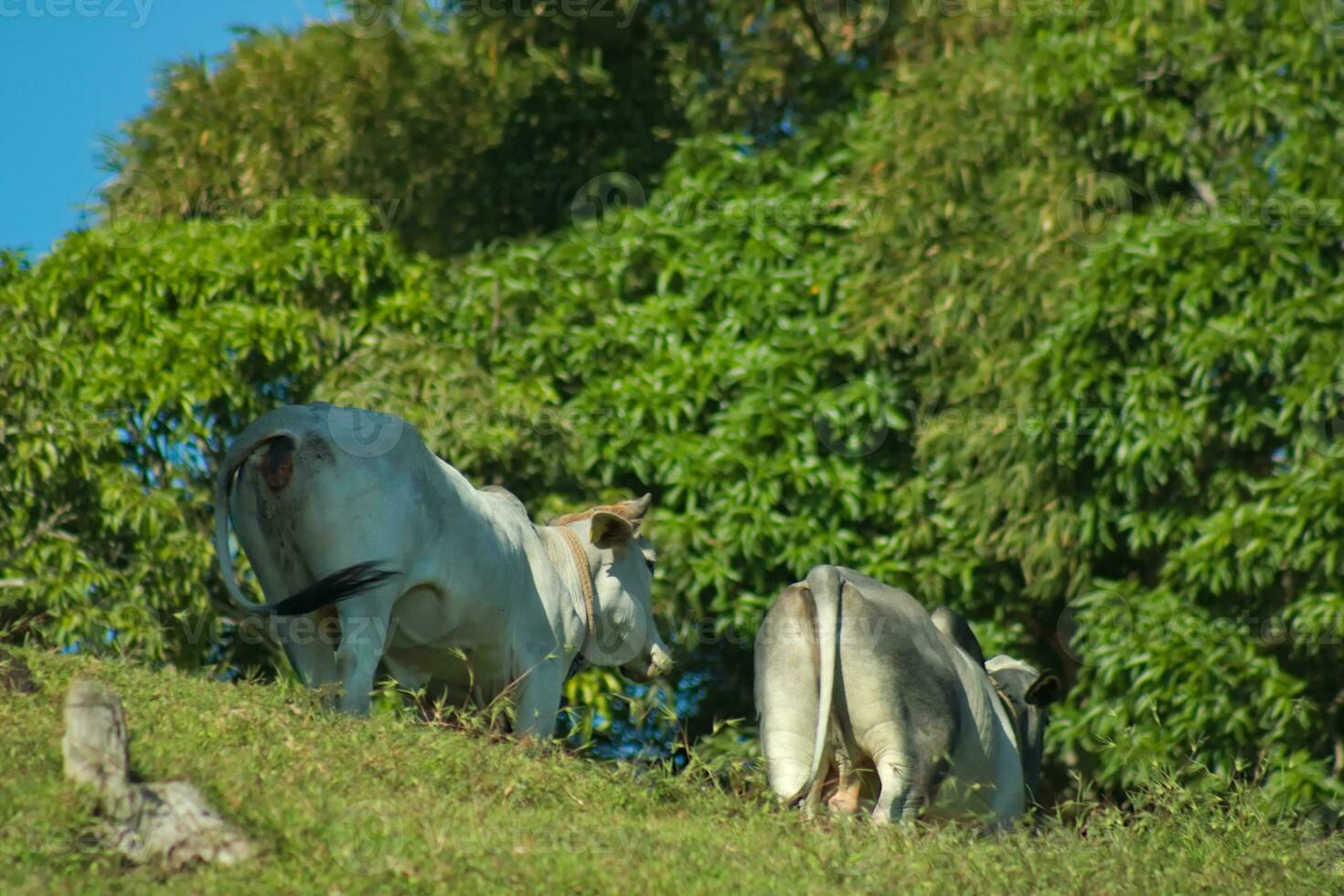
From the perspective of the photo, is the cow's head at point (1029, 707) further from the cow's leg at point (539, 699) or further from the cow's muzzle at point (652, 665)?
the cow's leg at point (539, 699)

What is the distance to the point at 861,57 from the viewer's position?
15.2 m

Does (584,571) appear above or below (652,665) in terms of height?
above

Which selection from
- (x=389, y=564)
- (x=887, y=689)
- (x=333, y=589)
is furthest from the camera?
(x=887, y=689)

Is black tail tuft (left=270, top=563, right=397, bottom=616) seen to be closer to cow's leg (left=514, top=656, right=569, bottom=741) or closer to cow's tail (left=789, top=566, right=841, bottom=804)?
cow's leg (left=514, top=656, right=569, bottom=741)

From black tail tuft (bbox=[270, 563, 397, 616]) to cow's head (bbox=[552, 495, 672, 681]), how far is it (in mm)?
1678

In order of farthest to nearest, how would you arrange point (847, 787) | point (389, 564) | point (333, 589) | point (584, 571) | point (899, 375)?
1. point (899, 375)
2. point (584, 571)
3. point (847, 787)
4. point (389, 564)
5. point (333, 589)

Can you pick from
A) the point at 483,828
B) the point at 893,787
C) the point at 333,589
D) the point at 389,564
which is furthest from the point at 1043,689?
the point at 483,828

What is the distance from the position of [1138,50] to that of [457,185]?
18.5 ft

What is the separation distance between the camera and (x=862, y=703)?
7574 mm

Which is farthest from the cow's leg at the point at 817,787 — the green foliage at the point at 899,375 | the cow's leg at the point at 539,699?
the green foliage at the point at 899,375

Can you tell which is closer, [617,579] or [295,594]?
[295,594]

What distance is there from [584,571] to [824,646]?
4.91 feet

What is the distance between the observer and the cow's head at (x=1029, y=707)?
8867 mm

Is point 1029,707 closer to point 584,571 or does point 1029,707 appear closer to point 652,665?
point 652,665
